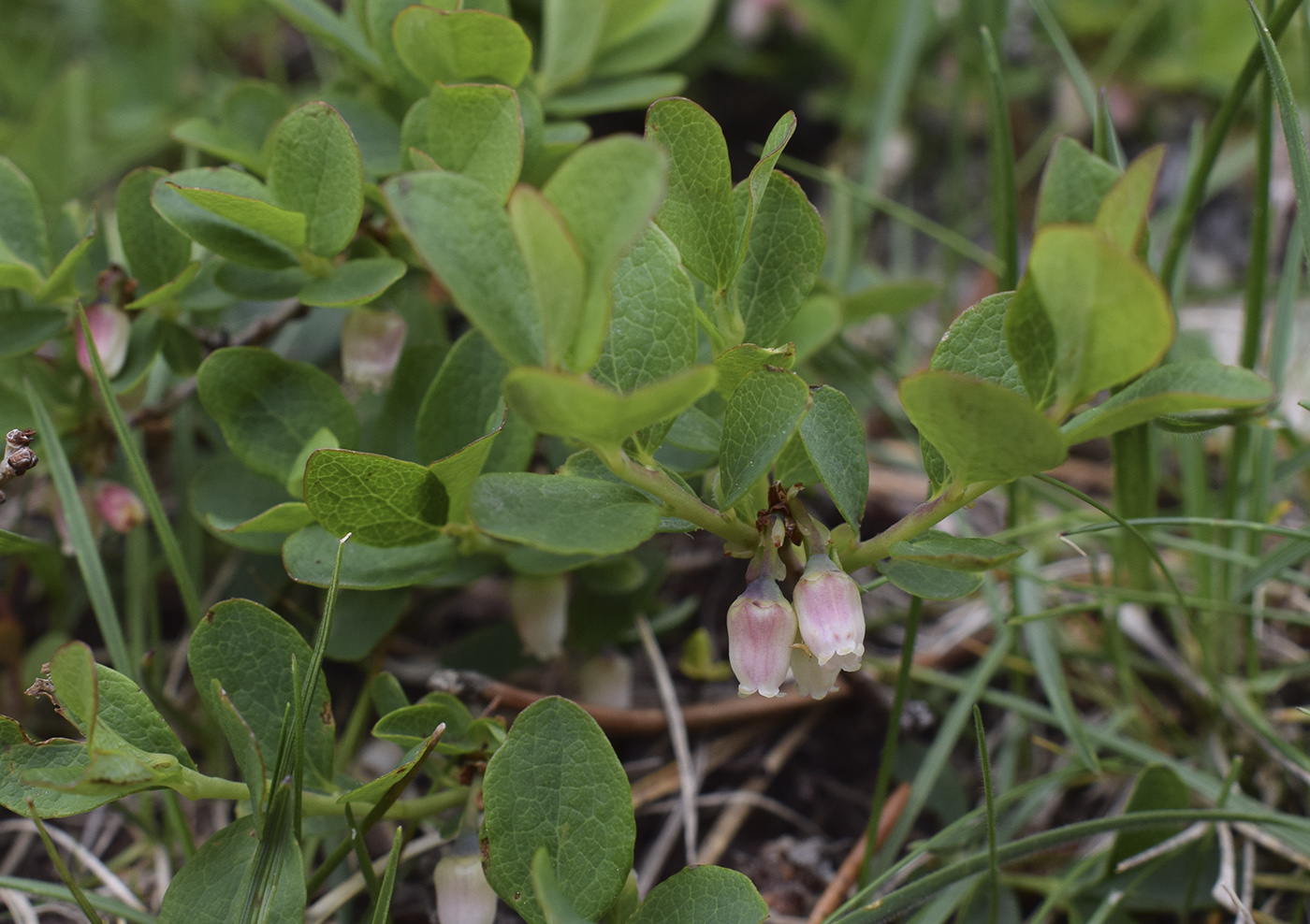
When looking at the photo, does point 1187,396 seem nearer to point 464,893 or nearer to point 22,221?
point 464,893

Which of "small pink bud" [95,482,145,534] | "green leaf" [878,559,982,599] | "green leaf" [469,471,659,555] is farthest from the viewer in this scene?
"small pink bud" [95,482,145,534]

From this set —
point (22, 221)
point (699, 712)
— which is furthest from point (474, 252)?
point (699, 712)

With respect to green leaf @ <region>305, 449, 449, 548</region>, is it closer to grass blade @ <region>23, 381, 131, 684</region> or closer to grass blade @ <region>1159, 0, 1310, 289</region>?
grass blade @ <region>23, 381, 131, 684</region>

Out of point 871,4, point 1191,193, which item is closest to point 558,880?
point 1191,193

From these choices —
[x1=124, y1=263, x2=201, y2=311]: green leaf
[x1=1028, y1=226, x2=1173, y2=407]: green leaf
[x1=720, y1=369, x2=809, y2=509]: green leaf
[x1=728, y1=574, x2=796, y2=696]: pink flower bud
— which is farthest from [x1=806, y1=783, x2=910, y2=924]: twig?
[x1=124, y1=263, x2=201, y2=311]: green leaf

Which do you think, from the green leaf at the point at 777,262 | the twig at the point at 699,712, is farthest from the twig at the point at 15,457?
the green leaf at the point at 777,262

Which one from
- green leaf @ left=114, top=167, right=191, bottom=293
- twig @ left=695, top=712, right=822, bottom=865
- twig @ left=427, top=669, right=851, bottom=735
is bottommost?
twig @ left=695, top=712, right=822, bottom=865

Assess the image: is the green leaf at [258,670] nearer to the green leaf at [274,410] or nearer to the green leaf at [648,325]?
the green leaf at [274,410]

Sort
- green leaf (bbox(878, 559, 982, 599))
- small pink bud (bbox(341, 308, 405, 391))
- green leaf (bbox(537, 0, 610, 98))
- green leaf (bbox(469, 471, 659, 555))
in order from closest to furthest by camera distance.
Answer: green leaf (bbox(469, 471, 659, 555)), green leaf (bbox(878, 559, 982, 599)), small pink bud (bbox(341, 308, 405, 391)), green leaf (bbox(537, 0, 610, 98))
